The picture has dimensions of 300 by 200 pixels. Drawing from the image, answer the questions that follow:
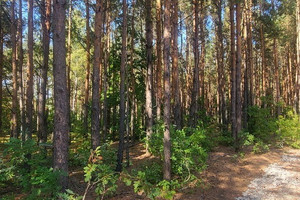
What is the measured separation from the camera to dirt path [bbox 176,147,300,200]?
6607 mm

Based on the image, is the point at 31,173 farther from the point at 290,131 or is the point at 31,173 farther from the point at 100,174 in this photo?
the point at 290,131

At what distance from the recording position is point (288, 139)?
42.9 ft

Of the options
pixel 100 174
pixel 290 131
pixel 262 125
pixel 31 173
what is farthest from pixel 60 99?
pixel 262 125

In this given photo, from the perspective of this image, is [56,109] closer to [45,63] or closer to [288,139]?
[45,63]

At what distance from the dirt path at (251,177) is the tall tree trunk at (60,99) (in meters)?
3.49

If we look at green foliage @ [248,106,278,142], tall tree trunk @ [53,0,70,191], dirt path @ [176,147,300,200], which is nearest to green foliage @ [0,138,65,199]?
tall tree trunk @ [53,0,70,191]

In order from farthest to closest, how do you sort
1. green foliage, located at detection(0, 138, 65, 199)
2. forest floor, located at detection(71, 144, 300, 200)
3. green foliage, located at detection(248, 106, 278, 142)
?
green foliage, located at detection(248, 106, 278, 142), forest floor, located at detection(71, 144, 300, 200), green foliage, located at detection(0, 138, 65, 199)

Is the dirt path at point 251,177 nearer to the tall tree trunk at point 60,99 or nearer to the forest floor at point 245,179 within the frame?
the forest floor at point 245,179

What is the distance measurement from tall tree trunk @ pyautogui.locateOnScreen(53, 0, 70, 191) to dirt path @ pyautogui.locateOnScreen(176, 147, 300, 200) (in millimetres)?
3495

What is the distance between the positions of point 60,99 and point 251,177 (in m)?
6.95

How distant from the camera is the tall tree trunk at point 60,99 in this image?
503 centimetres

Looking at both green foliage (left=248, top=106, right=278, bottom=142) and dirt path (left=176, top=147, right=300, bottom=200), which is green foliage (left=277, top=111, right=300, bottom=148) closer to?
green foliage (left=248, top=106, right=278, bottom=142)

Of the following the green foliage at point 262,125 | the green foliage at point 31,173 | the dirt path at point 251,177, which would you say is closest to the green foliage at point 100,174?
the green foliage at point 31,173

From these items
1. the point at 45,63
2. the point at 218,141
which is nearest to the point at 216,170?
the point at 218,141
